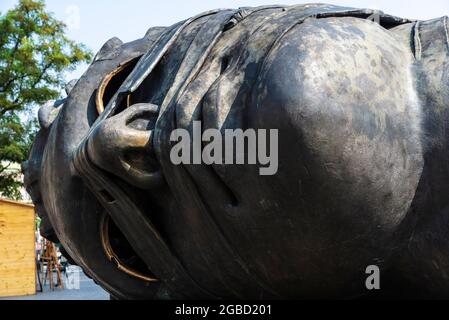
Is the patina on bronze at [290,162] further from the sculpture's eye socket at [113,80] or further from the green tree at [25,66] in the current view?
the green tree at [25,66]

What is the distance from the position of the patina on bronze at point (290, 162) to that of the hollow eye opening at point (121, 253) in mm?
56

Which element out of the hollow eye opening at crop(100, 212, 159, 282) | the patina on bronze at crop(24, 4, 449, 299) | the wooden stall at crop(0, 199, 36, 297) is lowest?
the wooden stall at crop(0, 199, 36, 297)

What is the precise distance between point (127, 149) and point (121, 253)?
606 millimetres

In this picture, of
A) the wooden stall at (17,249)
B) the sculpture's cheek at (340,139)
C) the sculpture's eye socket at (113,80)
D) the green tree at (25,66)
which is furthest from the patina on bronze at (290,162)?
the green tree at (25,66)

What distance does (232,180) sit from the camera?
78.7 inches

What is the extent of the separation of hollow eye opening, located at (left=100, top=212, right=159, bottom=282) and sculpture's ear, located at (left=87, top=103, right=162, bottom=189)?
1.23 ft

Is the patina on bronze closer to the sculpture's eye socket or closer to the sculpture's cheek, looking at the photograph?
the sculpture's cheek

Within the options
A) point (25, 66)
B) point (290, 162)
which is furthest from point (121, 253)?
point (25, 66)

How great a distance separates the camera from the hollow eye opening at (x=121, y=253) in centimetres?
253

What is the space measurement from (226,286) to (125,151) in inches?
21.1

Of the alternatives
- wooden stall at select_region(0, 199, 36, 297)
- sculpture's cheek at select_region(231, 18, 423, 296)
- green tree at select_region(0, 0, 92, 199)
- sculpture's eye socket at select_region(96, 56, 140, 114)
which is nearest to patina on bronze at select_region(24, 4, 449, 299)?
sculpture's cheek at select_region(231, 18, 423, 296)

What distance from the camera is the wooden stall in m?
8.34

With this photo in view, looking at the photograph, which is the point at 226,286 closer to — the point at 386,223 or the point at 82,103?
the point at 386,223
